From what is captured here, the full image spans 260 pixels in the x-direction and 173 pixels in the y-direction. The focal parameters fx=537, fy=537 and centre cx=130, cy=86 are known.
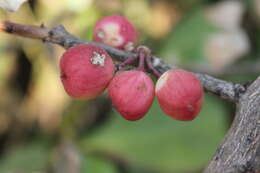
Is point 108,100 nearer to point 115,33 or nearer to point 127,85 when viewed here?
point 115,33

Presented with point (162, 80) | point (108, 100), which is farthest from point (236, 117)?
point (108, 100)

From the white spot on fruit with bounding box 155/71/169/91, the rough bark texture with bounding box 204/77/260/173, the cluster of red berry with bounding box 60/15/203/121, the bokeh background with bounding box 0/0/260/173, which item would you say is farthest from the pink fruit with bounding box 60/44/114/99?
the bokeh background with bounding box 0/0/260/173

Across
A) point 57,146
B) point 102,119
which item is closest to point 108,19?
point 57,146

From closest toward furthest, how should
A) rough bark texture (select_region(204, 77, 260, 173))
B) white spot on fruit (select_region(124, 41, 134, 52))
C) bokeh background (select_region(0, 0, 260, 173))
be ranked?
1. rough bark texture (select_region(204, 77, 260, 173))
2. white spot on fruit (select_region(124, 41, 134, 52))
3. bokeh background (select_region(0, 0, 260, 173))

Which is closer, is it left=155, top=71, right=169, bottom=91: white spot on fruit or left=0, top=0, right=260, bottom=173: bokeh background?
left=155, top=71, right=169, bottom=91: white spot on fruit

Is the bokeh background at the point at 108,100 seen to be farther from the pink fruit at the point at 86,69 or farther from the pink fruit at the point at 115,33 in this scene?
the pink fruit at the point at 86,69

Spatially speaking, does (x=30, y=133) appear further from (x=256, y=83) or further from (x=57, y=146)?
(x=256, y=83)

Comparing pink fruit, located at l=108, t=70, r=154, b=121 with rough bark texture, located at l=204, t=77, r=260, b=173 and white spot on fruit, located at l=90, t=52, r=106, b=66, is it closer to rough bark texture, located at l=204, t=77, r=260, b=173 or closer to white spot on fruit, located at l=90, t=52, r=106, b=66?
white spot on fruit, located at l=90, t=52, r=106, b=66
